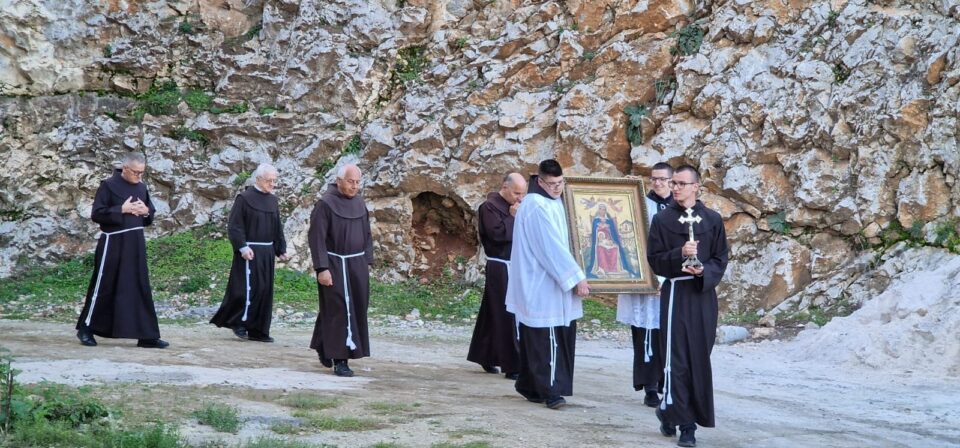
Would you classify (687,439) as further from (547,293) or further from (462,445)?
(547,293)

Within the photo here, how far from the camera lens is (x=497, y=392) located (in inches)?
316

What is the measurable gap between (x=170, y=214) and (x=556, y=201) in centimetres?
1231

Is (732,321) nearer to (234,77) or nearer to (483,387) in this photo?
(483,387)

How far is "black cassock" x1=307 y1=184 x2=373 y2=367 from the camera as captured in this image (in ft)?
28.7

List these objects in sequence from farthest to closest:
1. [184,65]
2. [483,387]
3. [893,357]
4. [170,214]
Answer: [184,65] → [170,214] → [893,357] → [483,387]

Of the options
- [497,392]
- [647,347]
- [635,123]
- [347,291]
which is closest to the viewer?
[647,347]

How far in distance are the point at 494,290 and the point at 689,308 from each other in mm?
3273

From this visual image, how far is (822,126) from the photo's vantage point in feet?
45.3

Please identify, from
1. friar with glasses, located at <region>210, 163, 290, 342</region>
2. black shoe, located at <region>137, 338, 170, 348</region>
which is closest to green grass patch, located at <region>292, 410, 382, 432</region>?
black shoe, located at <region>137, 338, 170, 348</region>

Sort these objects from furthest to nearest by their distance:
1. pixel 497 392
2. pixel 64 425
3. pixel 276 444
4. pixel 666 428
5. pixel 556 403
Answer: pixel 497 392
pixel 556 403
pixel 666 428
pixel 64 425
pixel 276 444

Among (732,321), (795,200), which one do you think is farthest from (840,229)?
(732,321)

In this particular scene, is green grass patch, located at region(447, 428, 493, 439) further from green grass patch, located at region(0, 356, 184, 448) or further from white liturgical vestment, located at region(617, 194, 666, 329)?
white liturgical vestment, located at region(617, 194, 666, 329)

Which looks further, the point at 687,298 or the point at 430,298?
the point at 430,298

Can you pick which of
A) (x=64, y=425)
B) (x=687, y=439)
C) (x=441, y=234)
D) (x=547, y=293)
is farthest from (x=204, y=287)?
(x=687, y=439)
